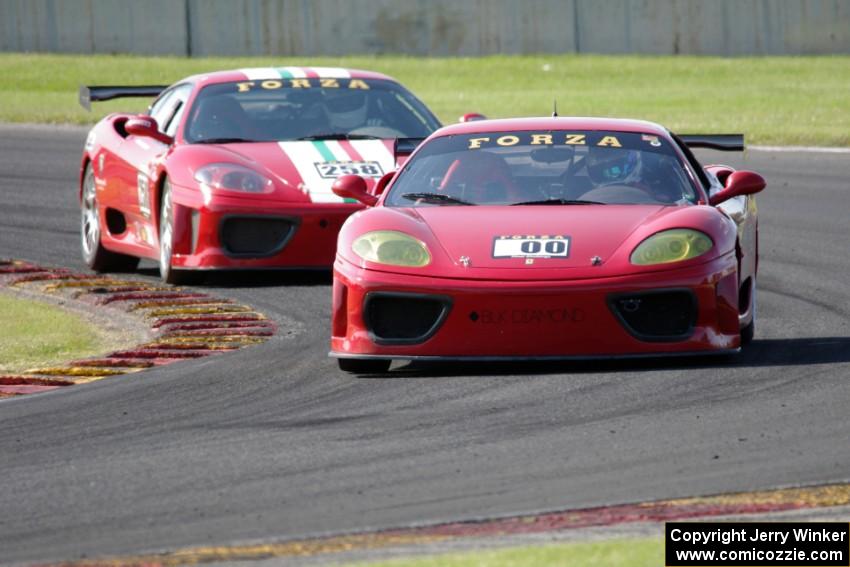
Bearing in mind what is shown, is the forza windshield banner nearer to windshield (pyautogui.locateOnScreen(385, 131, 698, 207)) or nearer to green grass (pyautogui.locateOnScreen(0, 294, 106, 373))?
windshield (pyautogui.locateOnScreen(385, 131, 698, 207))

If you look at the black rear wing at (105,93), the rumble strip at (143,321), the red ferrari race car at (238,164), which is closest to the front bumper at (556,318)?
the rumble strip at (143,321)

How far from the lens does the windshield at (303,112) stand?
1178 cm

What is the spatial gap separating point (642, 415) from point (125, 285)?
18.1ft

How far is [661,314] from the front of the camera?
759cm

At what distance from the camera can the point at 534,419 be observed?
6668 mm

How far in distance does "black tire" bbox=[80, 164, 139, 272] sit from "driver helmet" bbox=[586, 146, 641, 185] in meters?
4.64

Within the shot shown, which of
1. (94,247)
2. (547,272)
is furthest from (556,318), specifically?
(94,247)

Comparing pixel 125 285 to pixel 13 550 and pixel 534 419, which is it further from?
pixel 13 550

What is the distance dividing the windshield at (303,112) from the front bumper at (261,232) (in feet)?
2.81

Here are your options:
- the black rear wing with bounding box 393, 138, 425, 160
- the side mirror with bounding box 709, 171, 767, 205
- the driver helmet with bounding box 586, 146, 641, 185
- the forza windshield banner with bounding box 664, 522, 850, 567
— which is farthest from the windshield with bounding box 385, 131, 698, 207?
the forza windshield banner with bounding box 664, 522, 850, 567

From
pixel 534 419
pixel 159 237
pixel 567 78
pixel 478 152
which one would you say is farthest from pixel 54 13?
pixel 534 419

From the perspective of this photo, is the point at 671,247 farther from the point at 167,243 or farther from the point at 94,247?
the point at 94,247

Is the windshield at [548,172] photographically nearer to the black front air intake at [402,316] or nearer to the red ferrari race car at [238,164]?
the black front air intake at [402,316]

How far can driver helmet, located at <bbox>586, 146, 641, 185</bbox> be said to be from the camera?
28.1ft
